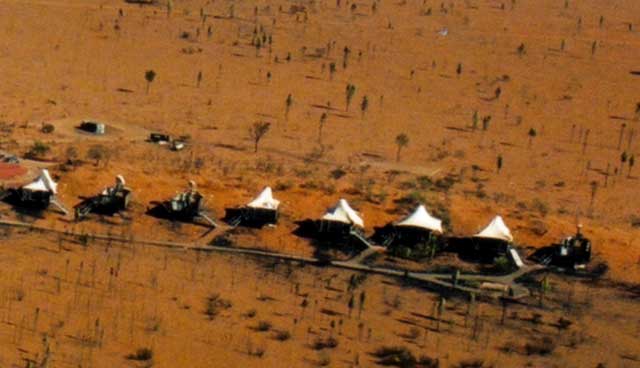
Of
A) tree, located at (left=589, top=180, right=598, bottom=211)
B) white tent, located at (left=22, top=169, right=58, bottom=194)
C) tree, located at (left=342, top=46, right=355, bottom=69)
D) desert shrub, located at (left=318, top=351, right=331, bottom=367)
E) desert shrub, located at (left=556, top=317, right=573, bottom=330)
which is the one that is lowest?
desert shrub, located at (left=318, top=351, right=331, bottom=367)

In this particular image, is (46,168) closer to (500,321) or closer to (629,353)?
(500,321)

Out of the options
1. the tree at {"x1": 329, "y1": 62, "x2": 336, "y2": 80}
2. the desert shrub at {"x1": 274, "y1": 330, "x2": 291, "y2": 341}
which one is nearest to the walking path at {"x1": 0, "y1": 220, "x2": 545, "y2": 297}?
the desert shrub at {"x1": 274, "y1": 330, "x2": 291, "y2": 341}

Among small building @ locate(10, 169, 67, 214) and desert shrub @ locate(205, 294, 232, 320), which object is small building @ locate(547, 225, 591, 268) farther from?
small building @ locate(10, 169, 67, 214)

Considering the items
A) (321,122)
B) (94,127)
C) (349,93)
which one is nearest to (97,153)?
(94,127)

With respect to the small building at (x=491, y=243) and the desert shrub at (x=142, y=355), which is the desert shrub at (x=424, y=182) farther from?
the desert shrub at (x=142, y=355)

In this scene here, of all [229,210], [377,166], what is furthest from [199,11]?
[229,210]

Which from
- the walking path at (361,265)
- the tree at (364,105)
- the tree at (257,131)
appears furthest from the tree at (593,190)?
the tree at (257,131)

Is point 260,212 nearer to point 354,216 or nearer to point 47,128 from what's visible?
point 354,216
